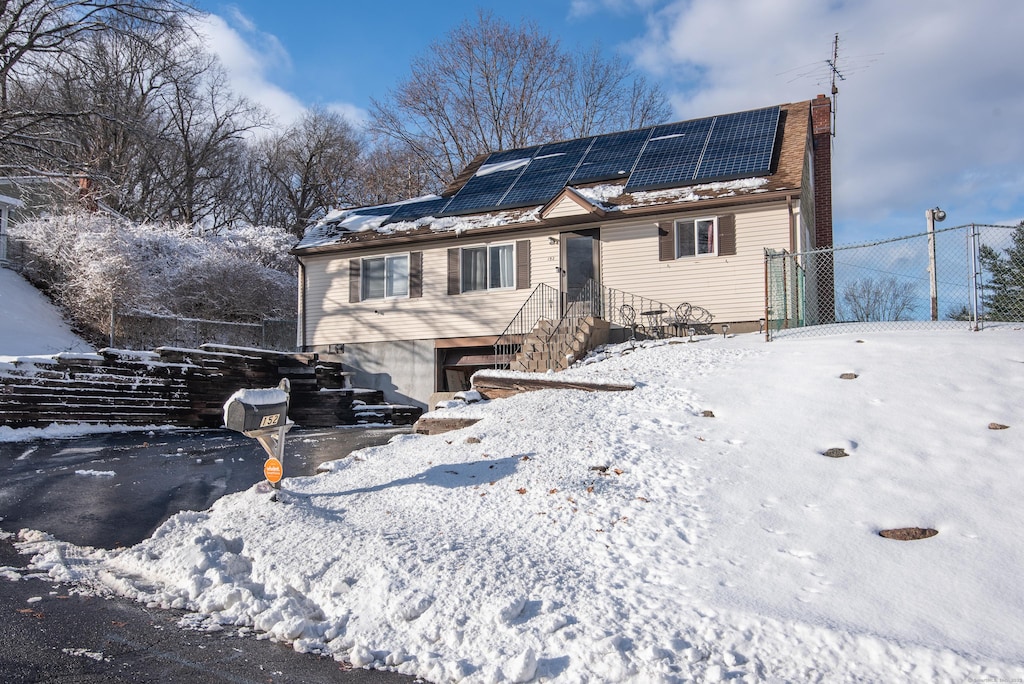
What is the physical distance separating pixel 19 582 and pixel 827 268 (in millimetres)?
16218

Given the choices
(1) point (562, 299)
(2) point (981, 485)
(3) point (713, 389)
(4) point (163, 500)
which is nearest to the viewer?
(2) point (981, 485)

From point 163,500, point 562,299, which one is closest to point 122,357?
point 163,500

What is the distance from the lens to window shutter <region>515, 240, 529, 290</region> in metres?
17.4

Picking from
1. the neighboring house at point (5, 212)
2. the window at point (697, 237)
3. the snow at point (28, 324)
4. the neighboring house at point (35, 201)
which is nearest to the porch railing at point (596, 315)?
the window at point (697, 237)

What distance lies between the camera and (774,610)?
4387mm

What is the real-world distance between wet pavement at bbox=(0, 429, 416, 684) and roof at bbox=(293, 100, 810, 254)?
6.81 meters

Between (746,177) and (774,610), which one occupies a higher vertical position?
(746,177)

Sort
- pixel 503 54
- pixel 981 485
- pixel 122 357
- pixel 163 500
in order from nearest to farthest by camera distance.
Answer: pixel 981 485
pixel 163 500
pixel 122 357
pixel 503 54

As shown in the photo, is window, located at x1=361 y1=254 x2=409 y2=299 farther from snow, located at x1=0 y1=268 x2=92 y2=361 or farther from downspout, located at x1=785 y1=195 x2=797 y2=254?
downspout, located at x1=785 y1=195 x2=797 y2=254

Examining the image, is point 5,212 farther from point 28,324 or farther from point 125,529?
point 125,529

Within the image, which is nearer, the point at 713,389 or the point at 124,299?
the point at 713,389

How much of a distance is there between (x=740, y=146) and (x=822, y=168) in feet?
17.1

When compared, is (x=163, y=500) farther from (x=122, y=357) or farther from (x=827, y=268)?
(x=827, y=268)

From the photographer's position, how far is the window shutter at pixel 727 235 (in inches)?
611
